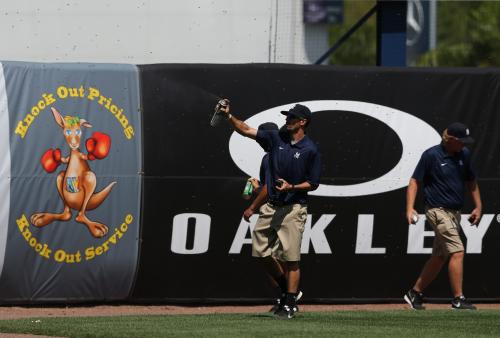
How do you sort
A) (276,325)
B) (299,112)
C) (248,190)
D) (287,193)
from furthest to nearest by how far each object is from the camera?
1. (248,190)
2. (287,193)
3. (299,112)
4. (276,325)

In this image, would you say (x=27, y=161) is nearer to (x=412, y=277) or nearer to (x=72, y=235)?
(x=72, y=235)

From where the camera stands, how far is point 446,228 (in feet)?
41.4

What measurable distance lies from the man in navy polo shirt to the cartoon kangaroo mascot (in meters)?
2.23

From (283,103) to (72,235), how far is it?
258 cm

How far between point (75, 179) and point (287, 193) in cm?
266

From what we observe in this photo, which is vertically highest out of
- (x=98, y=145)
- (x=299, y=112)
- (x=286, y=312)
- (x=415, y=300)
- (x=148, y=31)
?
(x=148, y=31)

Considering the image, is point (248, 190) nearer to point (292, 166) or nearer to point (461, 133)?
point (292, 166)

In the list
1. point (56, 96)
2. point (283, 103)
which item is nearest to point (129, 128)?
point (56, 96)

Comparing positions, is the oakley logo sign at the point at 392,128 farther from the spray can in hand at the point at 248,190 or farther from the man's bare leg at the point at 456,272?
the man's bare leg at the point at 456,272

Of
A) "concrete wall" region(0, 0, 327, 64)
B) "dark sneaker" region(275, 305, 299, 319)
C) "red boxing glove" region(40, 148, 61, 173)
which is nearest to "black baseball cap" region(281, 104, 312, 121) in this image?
"dark sneaker" region(275, 305, 299, 319)

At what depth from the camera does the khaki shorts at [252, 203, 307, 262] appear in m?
11.3

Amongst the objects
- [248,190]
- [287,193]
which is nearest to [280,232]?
[287,193]

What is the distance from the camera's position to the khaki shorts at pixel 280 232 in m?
11.3

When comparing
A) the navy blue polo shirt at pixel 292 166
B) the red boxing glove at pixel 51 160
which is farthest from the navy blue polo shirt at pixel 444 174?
the red boxing glove at pixel 51 160
